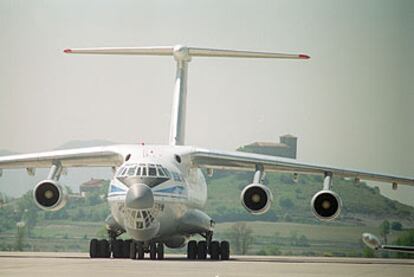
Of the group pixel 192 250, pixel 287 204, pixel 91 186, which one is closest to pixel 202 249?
pixel 192 250

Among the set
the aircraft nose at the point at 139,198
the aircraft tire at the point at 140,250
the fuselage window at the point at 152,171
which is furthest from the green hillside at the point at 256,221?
the aircraft nose at the point at 139,198

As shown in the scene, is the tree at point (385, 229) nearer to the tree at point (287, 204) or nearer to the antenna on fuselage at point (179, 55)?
→ the tree at point (287, 204)

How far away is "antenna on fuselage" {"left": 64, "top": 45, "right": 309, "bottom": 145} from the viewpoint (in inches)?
765

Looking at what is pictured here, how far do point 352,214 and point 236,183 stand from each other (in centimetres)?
407

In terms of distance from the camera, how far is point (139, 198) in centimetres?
1529

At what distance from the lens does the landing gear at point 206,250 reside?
17578 mm

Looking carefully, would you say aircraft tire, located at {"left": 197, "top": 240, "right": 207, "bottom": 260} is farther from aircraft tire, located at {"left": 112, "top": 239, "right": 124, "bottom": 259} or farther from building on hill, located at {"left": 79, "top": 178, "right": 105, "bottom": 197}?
building on hill, located at {"left": 79, "top": 178, "right": 105, "bottom": 197}

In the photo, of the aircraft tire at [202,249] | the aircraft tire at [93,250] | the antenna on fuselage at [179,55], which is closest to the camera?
the aircraft tire at [93,250]

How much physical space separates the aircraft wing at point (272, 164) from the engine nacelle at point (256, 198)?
68 cm

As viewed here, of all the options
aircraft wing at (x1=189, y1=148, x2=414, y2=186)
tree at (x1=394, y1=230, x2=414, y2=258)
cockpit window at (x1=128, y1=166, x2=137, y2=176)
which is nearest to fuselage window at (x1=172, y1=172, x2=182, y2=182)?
cockpit window at (x1=128, y1=166, x2=137, y2=176)

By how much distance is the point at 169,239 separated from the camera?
58.4 ft

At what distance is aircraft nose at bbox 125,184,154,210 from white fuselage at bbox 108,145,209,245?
7.1 inches

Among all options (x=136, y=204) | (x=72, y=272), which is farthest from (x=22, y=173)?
(x=72, y=272)

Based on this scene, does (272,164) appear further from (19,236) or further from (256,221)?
(19,236)
